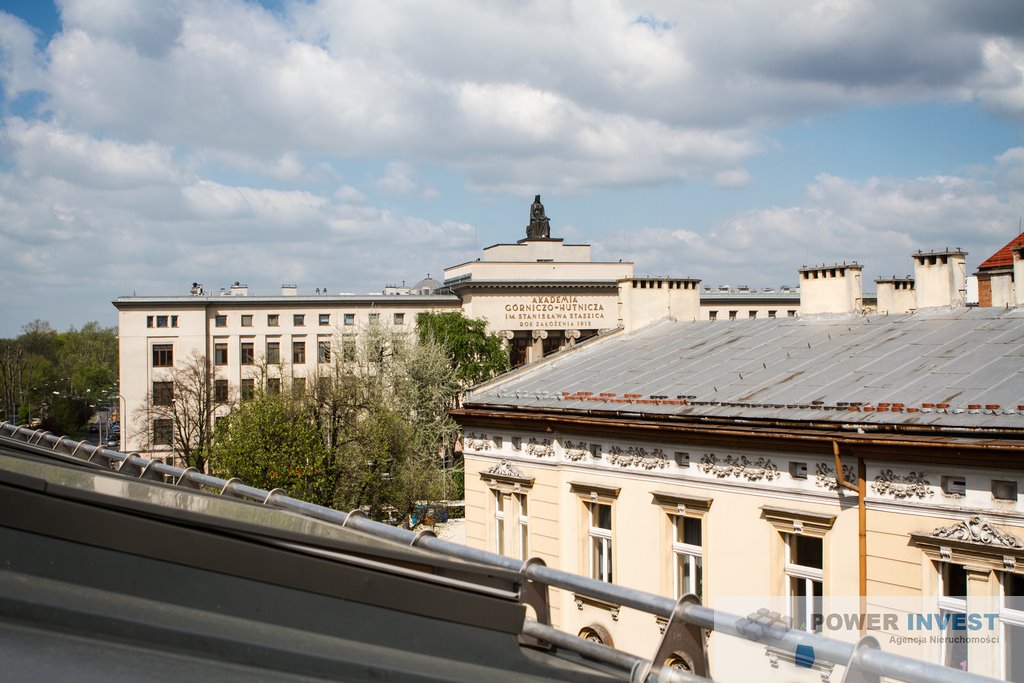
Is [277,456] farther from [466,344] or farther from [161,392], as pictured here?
[161,392]

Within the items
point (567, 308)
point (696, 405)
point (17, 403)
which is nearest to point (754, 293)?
point (567, 308)

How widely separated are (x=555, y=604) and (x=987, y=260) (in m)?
23.4

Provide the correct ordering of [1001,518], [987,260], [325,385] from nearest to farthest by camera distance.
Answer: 1. [1001,518]
2. [987,260]
3. [325,385]

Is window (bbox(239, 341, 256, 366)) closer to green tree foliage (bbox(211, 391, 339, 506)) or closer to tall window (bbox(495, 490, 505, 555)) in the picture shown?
green tree foliage (bbox(211, 391, 339, 506))

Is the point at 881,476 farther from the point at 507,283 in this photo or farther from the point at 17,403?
the point at 17,403

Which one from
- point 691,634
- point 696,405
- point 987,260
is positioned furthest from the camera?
point 987,260

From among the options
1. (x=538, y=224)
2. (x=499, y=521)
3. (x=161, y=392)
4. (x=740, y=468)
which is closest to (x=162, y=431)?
(x=161, y=392)

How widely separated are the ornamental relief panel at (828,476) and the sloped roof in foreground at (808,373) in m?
0.69

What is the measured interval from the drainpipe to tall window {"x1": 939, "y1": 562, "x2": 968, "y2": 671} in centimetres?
105

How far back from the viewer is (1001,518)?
38.1 feet

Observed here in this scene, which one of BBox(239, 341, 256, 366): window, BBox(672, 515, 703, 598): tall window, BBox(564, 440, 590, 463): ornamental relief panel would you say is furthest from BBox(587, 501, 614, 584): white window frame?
BBox(239, 341, 256, 366): window

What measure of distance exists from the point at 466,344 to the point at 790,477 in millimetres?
48310

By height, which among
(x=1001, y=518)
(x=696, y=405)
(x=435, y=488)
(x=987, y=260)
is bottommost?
(x=435, y=488)

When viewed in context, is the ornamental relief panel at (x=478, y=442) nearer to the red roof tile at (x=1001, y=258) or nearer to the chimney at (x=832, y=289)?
the chimney at (x=832, y=289)
